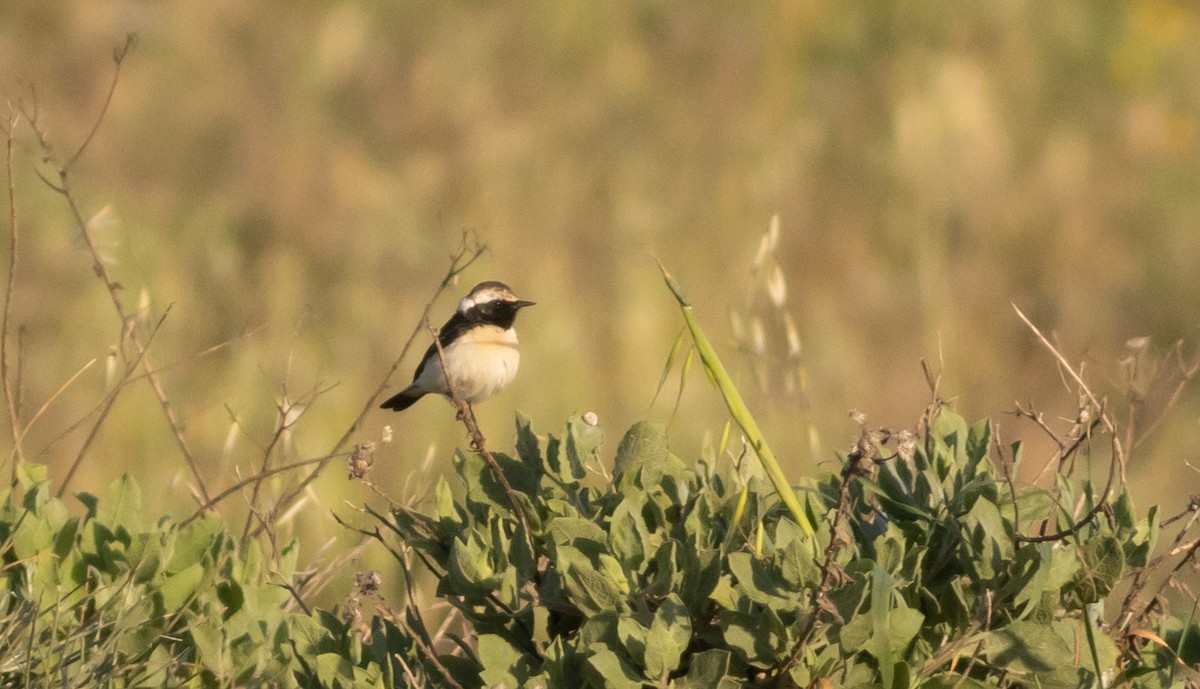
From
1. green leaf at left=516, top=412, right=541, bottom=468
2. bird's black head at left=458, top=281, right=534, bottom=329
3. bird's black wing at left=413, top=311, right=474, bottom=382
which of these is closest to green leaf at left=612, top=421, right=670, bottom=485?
green leaf at left=516, top=412, right=541, bottom=468

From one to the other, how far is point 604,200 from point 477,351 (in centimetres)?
427

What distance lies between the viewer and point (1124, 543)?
277 cm

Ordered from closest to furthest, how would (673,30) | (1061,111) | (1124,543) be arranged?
1. (1124,543)
2. (1061,111)
3. (673,30)

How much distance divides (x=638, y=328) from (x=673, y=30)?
14.0 ft

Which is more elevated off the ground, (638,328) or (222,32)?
(222,32)

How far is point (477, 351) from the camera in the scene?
5855mm

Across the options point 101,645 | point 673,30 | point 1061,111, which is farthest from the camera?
point 673,30

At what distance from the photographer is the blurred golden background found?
761cm

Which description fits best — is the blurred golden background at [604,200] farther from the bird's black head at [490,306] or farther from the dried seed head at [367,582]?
the dried seed head at [367,582]

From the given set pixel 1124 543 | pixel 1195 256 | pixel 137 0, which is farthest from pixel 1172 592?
pixel 137 0

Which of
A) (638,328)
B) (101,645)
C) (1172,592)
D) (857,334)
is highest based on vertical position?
(857,334)

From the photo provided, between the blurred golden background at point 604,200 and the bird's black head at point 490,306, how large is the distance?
2.68ft

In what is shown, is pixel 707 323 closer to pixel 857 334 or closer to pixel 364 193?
pixel 857 334

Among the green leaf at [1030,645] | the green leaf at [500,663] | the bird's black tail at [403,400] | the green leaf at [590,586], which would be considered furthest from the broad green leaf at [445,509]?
the bird's black tail at [403,400]
